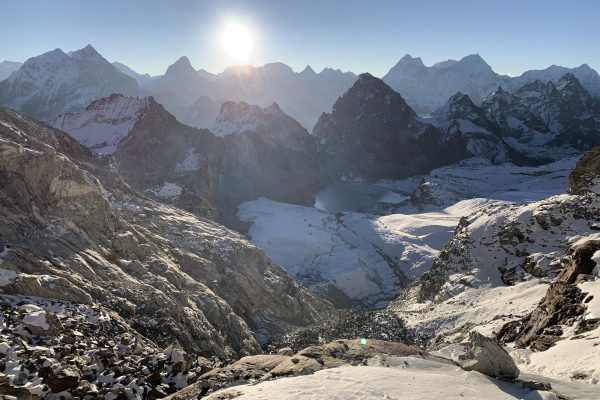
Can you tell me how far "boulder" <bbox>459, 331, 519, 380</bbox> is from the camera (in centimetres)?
1542

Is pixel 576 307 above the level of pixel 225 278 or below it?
above

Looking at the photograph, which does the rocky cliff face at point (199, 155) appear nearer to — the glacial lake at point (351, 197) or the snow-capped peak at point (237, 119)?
the snow-capped peak at point (237, 119)

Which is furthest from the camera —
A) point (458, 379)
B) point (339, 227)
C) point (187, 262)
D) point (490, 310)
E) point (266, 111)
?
point (266, 111)

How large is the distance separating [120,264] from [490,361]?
24109 millimetres

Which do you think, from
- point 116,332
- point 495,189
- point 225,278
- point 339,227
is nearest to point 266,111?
point 495,189

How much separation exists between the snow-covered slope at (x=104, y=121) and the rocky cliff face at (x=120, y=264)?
209 feet

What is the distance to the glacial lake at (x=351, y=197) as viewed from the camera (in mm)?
158500

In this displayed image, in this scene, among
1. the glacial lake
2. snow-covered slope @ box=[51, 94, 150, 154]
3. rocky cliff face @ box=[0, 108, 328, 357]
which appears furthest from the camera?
the glacial lake

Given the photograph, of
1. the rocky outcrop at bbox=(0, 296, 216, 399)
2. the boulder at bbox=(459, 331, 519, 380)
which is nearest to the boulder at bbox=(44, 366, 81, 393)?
the rocky outcrop at bbox=(0, 296, 216, 399)

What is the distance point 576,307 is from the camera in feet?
69.1

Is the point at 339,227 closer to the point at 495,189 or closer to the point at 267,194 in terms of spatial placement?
the point at 267,194

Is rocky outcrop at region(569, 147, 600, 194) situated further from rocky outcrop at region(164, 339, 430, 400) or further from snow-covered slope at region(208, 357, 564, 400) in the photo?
snow-covered slope at region(208, 357, 564, 400)

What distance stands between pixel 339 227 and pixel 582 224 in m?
60.3

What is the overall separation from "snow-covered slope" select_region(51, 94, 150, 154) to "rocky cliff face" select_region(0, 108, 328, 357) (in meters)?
63.8
